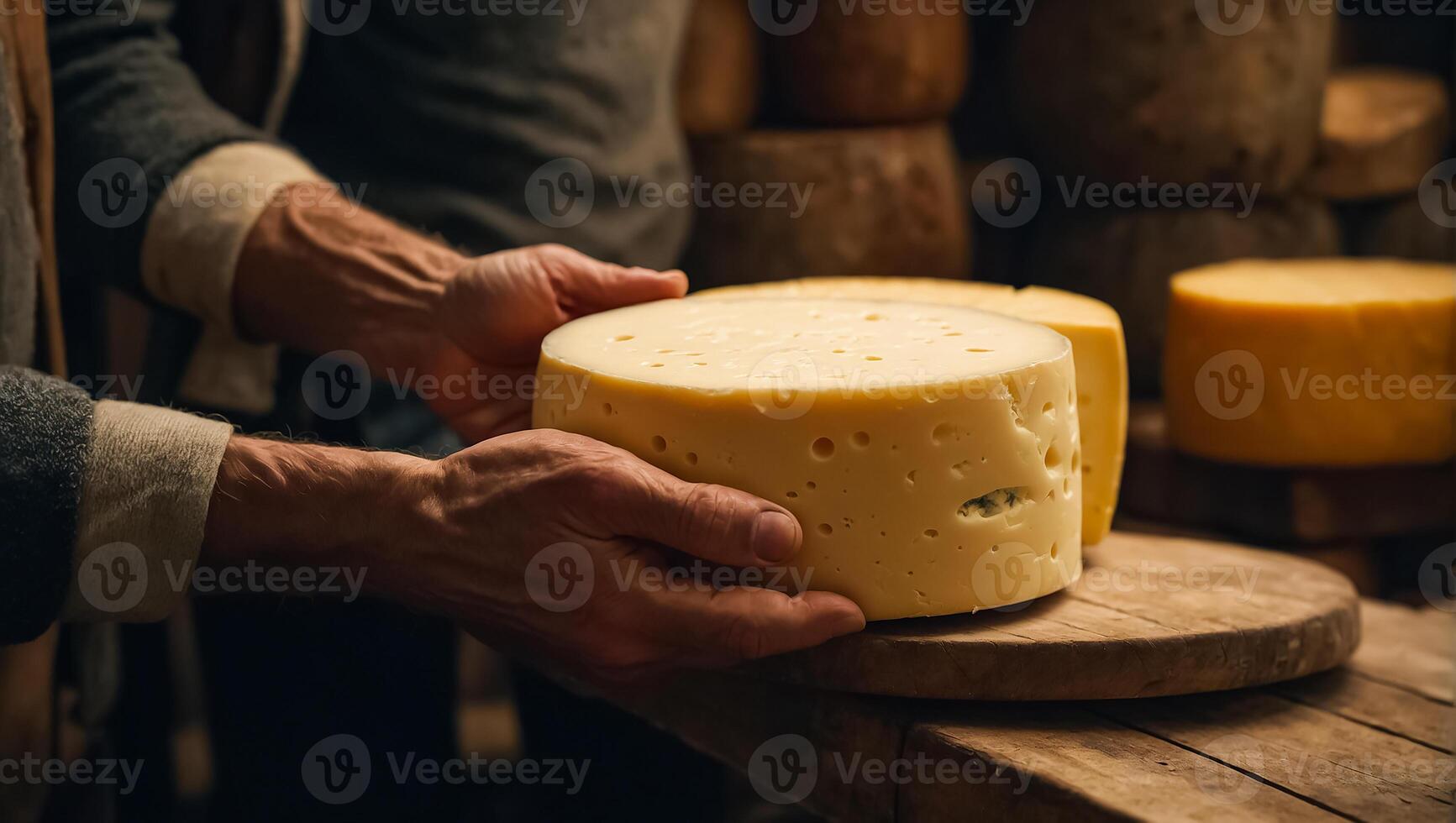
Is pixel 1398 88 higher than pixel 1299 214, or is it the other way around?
pixel 1398 88

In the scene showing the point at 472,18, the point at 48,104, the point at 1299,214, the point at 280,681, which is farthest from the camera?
the point at 1299,214

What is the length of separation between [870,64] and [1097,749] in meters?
1.48

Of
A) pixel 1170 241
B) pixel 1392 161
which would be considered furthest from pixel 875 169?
pixel 1392 161

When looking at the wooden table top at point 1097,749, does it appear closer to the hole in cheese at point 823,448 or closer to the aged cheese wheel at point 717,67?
the hole in cheese at point 823,448

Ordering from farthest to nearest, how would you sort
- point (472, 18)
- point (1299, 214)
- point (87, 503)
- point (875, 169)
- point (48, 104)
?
point (1299, 214) < point (875, 169) < point (472, 18) < point (48, 104) < point (87, 503)

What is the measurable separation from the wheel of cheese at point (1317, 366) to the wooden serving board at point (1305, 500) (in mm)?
46

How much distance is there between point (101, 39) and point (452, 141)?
44 centimetres

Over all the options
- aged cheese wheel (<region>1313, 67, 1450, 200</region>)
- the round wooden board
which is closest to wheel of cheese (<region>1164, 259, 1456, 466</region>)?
aged cheese wheel (<region>1313, 67, 1450, 200</region>)

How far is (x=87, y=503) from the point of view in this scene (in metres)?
0.97

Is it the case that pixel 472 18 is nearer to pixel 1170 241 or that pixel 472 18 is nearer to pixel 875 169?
pixel 875 169

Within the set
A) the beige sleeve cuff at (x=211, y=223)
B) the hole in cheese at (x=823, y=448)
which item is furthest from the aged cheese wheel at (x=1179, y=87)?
the hole in cheese at (x=823, y=448)

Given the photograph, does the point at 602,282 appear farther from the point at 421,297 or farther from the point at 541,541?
the point at 541,541

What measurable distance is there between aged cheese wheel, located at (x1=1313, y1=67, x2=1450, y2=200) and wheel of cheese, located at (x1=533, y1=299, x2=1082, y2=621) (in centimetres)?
158

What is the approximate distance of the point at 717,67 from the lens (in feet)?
7.04
